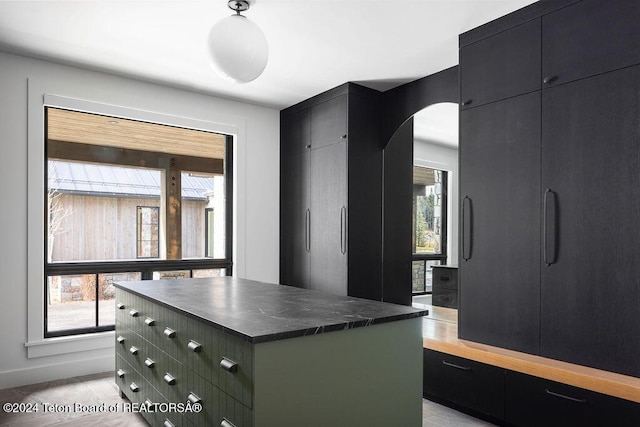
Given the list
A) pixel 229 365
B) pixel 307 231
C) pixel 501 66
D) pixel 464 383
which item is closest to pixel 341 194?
pixel 307 231

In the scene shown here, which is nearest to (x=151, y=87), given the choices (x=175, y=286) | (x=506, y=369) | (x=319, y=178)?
(x=319, y=178)

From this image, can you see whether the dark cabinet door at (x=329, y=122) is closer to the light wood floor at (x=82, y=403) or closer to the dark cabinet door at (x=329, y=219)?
the dark cabinet door at (x=329, y=219)


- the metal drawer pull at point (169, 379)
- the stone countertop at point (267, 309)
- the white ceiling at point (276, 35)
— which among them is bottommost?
the metal drawer pull at point (169, 379)

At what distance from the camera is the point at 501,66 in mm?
2766

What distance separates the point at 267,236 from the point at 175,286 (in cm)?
203

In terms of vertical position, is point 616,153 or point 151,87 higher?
point 151,87

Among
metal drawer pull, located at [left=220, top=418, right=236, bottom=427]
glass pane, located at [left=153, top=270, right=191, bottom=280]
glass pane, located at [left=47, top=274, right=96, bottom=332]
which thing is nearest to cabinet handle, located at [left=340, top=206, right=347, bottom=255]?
glass pane, located at [left=153, top=270, right=191, bottom=280]

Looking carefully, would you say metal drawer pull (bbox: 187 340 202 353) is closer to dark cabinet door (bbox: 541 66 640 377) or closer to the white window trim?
dark cabinet door (bbox: 541 66 640 377)

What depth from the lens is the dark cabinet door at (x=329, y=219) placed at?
3982 millimetres

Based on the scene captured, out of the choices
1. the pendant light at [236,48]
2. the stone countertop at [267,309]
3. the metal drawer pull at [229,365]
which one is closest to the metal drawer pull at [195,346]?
the stone countertop at [267,309]

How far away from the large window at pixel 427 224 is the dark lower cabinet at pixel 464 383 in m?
0.94

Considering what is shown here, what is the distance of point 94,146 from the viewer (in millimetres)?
3879

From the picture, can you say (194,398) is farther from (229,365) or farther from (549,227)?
(549,227)

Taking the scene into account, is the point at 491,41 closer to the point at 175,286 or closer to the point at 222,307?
the point at 222,307
